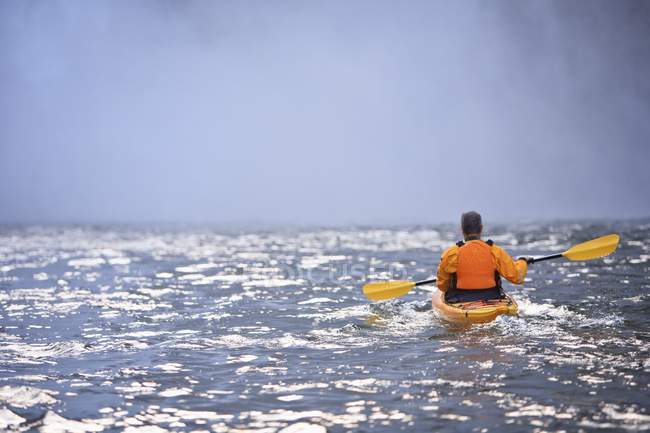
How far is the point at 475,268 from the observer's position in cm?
948

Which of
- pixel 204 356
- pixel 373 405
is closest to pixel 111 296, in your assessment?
pixel 204 356

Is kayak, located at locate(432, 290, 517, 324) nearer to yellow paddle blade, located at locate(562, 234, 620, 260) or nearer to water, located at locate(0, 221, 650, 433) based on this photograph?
water, located at locate(0, 221, 650, 433)

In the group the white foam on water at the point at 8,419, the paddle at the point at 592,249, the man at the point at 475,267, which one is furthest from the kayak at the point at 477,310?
the white foam on water at the point at 8,419

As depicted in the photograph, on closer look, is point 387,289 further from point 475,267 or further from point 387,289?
point 475,267

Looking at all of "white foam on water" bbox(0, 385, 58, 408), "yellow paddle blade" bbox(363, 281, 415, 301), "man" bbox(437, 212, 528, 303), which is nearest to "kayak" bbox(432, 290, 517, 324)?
"man" bbox(437, 212, 528, 303)

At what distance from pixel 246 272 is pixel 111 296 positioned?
216 inches

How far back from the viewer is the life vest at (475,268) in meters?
9.39

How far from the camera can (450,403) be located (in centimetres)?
589

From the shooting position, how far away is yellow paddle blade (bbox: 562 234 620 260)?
11406 mm

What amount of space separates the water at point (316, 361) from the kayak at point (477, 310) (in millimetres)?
142

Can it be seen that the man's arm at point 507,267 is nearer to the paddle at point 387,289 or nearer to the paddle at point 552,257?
the paddle at point 552,257

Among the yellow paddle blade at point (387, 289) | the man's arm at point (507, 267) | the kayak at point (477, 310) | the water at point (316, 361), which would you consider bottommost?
the water at point (316, 361)

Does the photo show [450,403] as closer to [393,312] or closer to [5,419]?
[5,419]

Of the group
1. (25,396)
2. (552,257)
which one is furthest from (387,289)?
(25,396)
